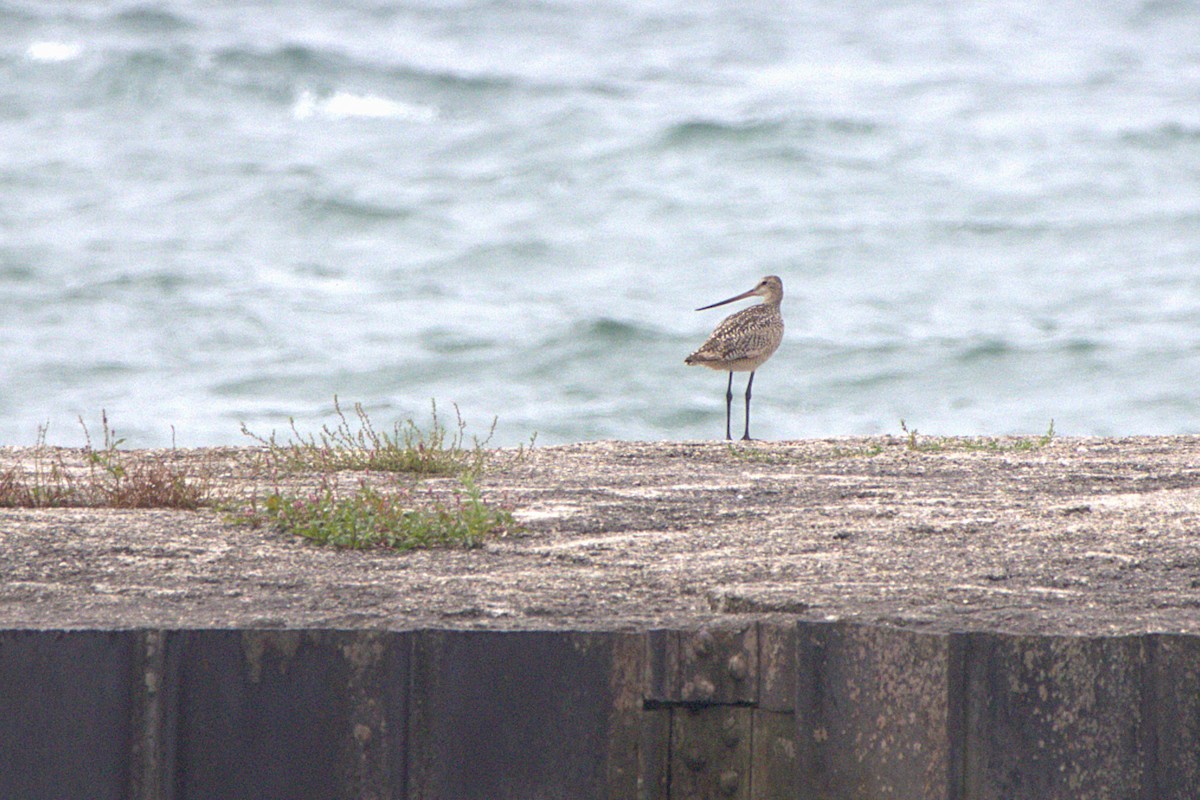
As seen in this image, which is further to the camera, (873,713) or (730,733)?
(730,733)

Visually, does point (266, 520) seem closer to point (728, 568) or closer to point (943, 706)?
point (728, 568)

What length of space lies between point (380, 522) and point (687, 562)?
4.35 ft

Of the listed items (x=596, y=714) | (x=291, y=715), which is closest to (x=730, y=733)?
(x=596, y=714)

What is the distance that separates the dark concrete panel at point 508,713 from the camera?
434cm

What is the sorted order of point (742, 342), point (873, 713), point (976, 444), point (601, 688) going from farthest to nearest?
point (742, 342) → point (976, 444) → point (601, 688) → point (873, 713)

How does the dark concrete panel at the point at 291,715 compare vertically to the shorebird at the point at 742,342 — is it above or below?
below

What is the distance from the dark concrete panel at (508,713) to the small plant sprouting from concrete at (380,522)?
1.79 metres

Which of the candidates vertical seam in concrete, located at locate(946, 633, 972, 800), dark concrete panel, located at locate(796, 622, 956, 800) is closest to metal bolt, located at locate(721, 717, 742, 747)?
dark concrete panel, located at locate(796, 622, 956, 800)

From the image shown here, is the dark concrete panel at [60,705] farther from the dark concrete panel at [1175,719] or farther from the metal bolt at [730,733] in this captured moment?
the dark concrete panel at [1175,719]

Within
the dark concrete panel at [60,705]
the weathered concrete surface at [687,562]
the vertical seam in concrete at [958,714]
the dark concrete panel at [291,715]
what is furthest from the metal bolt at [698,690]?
the dark concrete panel at [60,705]

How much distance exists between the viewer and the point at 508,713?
438 centimetres

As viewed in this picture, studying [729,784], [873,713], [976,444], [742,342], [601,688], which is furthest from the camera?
[742,342]

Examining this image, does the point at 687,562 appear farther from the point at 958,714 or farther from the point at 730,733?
the point at 958,714

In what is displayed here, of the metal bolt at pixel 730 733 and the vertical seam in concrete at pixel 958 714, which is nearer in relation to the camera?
the vertical seam in concrete at pixel 958 714
